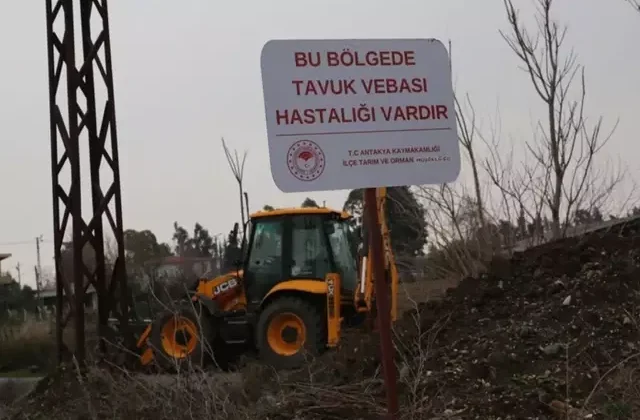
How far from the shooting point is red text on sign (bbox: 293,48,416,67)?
4367 mm

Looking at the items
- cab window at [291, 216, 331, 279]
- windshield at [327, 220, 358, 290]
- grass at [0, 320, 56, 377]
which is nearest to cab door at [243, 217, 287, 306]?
cab window at [291, 216, 331, 279]

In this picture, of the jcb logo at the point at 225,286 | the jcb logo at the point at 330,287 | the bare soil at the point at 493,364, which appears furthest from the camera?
the jcb logo at the point at 225,286

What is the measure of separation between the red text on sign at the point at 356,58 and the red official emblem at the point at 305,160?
408mm

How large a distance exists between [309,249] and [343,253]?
55 cm

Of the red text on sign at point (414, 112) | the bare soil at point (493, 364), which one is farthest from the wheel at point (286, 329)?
the red text on sign at point (414, 112)

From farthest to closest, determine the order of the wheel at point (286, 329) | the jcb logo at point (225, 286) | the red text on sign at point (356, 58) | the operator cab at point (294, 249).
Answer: the jcb logo at point (225, 286) → the operator cab at point (294, 249) → the wheel at point (286, 329) → the red text on sign at point (356, 58)

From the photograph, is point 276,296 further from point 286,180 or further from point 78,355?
point 286,180

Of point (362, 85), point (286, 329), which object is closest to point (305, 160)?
point (362, 85)

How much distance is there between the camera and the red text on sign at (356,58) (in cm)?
437

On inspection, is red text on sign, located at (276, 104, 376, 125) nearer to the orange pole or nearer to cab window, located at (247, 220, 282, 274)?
the orange pole

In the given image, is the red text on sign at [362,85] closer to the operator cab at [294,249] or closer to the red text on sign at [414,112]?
the red text on sign at [414,112]

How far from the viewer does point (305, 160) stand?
14.1ft

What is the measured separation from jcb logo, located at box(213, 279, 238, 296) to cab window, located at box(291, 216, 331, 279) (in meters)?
1.03

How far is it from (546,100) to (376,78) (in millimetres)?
8616
